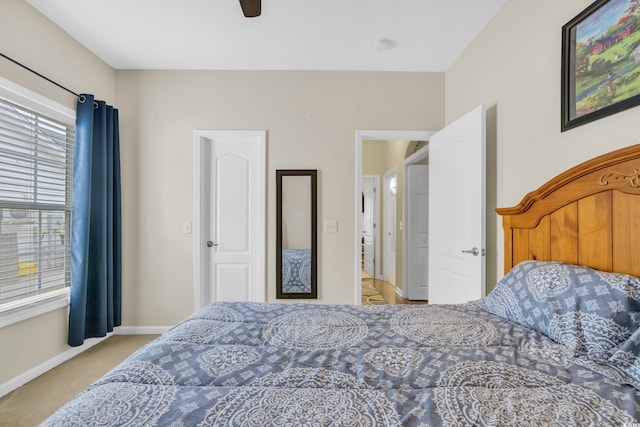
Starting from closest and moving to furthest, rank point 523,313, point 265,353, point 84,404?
1. point 84,404
2. point 265,353
3. point 523,313

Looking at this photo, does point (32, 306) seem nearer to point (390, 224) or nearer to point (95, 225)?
point (95, 225)

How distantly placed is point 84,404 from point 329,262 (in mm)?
2532

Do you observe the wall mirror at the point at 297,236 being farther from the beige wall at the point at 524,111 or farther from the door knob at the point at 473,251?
the beige wall at the point at 524,111

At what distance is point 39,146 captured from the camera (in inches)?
94.7

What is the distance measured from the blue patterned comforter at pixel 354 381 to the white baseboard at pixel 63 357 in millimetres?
1812

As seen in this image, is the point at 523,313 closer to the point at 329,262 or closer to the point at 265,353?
the point at 265,353

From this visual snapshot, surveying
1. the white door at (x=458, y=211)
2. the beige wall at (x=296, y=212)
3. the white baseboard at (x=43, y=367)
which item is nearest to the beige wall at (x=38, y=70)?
the white baseboard at (x=43, y=367)

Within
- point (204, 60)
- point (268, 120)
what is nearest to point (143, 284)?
point (268, 120)

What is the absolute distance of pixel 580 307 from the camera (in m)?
1.14

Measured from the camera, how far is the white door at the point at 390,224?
523 cm

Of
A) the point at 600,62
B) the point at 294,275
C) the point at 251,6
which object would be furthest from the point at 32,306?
the point at 600,62

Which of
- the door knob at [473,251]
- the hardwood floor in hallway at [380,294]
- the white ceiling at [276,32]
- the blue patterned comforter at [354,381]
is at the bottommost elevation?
the hardwood floor in hallway at [380,294]

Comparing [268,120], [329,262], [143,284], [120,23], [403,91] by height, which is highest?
[120,23]

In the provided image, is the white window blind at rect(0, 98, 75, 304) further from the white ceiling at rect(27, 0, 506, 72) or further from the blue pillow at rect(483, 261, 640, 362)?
the blue pillow at rect(483, 261, 640, 362)
